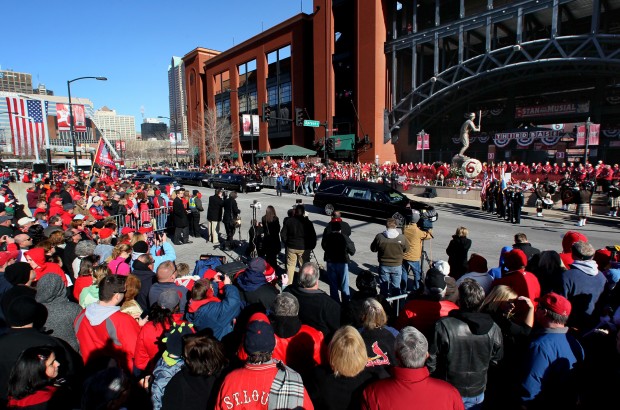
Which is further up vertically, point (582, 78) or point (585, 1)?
point (585, 1)

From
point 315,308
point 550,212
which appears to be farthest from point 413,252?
point 550,212

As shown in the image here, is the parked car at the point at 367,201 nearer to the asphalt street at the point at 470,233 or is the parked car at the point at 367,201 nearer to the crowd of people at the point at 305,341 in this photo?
the asphalt street at the point at 470,233

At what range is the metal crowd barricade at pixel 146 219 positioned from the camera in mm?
11819

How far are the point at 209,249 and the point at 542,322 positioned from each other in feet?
31.9

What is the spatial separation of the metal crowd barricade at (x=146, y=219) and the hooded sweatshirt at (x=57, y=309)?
7708mm

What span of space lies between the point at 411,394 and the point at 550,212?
19.0 meters

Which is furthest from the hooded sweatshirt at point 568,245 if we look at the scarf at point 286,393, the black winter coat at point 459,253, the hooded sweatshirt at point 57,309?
the hooded sweatshirt at point 57,309

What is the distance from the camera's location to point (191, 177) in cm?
3375

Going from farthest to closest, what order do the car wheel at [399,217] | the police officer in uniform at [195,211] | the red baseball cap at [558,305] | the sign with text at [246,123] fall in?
the sign with text at [246,123] < the car wheel at [399,217] < the police officer in uniform at [195,211] < the red baseball cap at [558,305]

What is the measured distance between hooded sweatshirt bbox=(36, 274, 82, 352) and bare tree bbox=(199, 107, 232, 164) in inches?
2071

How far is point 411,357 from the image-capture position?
7.98ft

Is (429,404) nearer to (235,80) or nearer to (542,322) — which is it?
(542,322)

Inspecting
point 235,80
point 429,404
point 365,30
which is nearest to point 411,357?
point 429,404

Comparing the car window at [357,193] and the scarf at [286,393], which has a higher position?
the car window at [357,193]
